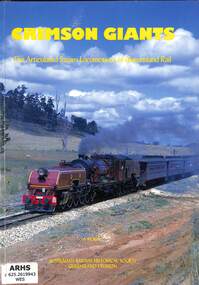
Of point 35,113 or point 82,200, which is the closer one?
point 82,200

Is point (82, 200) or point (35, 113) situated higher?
point (35, 113)

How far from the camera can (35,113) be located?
2369 centimetres

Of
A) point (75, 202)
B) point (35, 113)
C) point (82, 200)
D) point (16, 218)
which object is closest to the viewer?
point (16, 218)

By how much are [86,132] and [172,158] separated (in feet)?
40.9

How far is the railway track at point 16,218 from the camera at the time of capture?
48.9ft

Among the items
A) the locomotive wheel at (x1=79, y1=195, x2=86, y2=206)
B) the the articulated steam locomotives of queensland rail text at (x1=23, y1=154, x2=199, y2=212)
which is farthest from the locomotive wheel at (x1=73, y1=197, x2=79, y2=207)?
the locomotive wheel at (x1=79, y1=195, x2=86, y2=206)

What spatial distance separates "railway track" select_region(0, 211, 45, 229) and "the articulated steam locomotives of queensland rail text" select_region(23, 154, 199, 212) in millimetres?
414

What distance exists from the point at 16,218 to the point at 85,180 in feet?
14.1

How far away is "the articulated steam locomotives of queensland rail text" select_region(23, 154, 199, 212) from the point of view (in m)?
17.5

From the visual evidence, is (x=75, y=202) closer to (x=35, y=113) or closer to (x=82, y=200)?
(x=82, y=200)

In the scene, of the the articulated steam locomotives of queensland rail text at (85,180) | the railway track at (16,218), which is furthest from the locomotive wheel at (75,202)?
the railway track at (16,218)

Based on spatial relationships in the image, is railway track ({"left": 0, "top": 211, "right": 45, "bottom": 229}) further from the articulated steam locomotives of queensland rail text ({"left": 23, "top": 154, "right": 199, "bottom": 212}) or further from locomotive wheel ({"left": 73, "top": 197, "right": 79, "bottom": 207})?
locomotive wheel ({"left": 73, "top": 197, "right": 79, "bottom": 207})

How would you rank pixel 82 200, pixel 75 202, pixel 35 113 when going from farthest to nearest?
pixel 35 113 < pixel 82 200 < pixel 75 202

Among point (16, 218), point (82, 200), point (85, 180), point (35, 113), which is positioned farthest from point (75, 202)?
point (35, 113)
